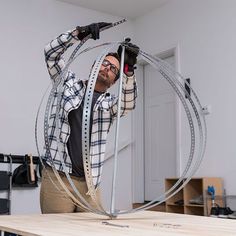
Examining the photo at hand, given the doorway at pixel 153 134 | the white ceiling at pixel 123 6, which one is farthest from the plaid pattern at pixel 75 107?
the white ceiling at pixel 123 6

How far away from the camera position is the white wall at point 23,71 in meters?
3.90

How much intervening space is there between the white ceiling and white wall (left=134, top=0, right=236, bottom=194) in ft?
0.76

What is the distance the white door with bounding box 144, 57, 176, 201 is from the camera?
440 cm

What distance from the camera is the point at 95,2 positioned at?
14.7ft

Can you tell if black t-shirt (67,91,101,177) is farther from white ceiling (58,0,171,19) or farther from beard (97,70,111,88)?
white ceiling (58,0,171,19)

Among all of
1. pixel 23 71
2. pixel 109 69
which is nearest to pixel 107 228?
pixel 109 69

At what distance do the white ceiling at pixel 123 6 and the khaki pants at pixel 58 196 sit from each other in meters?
3.17

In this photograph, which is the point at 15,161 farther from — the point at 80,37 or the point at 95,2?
the point at 80,37

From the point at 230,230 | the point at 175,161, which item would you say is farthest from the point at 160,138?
the point at 230,230

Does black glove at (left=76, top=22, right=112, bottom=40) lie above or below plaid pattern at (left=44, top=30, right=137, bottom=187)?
above

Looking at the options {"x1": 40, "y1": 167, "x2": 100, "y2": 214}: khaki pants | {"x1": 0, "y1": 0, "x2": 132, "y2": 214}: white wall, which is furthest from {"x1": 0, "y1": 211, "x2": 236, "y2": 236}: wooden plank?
{"x1": 0, "y1": 0, "x2": 132, "y2": 214}: white wall

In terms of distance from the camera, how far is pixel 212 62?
12.5 ft

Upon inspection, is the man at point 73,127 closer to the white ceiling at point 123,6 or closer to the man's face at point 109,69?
the man's face at point 109,69

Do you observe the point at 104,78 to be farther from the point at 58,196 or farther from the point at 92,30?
the point at 58,196
